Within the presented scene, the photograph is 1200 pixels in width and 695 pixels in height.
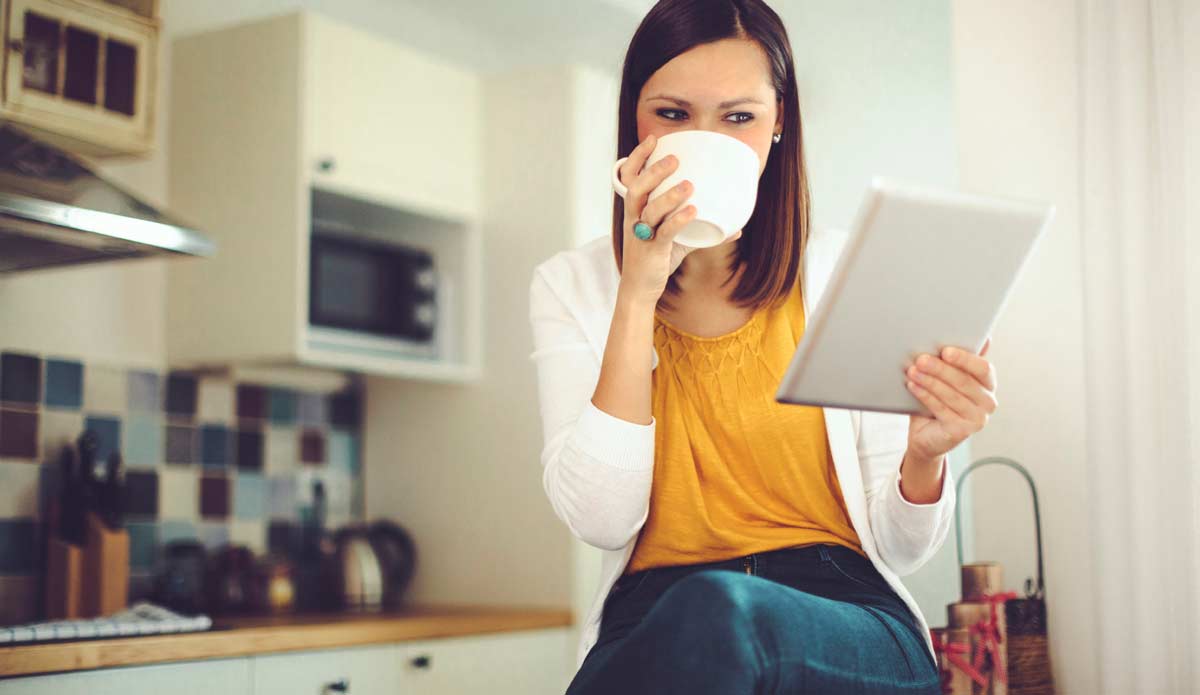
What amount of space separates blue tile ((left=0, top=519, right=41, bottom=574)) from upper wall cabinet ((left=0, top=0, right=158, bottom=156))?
72 cm

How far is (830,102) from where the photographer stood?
236 centimetres

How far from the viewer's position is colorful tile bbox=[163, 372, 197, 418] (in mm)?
2709

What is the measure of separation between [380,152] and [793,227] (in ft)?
4.81

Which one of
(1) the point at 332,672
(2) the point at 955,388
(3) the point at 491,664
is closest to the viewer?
(2) the point at 955,388

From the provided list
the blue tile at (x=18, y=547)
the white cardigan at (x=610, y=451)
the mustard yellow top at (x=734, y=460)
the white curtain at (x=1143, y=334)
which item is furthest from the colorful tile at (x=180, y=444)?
the white curtain at (x=1143, y=334)

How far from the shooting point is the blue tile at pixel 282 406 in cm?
296

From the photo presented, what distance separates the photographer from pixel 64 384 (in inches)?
97.9

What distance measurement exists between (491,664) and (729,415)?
1.31m

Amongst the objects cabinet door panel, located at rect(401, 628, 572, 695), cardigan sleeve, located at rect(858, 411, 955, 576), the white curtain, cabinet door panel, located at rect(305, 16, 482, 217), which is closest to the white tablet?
cardigan sleeve, located at rect(858, 411, 955, 576)

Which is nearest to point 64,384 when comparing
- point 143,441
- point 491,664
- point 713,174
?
point 143,441

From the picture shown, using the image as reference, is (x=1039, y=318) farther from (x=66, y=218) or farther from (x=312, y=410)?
(x=312, y=410)

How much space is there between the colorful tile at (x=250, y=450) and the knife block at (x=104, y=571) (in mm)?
539

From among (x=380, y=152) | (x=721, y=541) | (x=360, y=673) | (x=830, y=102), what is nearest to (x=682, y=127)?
(x=721, y=541)

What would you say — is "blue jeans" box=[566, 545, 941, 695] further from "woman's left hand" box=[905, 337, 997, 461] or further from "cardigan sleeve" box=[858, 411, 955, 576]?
"woman's left hand" box=[905, 337, 997, 461]
